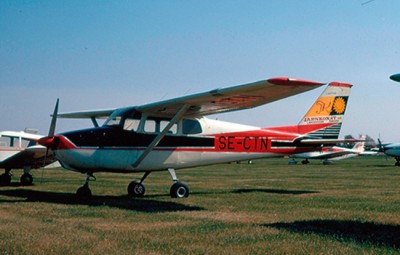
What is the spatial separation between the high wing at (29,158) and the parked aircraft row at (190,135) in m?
3.31

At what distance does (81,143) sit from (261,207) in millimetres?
4733

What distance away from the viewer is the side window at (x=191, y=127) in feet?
44.0

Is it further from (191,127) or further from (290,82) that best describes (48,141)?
(290,82)

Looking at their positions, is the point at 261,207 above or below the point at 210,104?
below

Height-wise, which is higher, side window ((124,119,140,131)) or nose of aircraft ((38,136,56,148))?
side window ((124,119,140,131))

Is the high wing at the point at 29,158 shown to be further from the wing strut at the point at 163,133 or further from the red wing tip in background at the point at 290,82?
the red wing tip in background at the point at 290,82

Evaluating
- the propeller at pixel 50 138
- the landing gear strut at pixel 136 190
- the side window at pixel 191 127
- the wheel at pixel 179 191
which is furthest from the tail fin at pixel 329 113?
the propeller at pixel 50 138

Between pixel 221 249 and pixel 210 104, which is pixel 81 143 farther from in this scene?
pixel 221 249

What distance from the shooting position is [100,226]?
7.90 m

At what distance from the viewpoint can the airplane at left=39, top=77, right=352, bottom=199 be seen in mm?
11688

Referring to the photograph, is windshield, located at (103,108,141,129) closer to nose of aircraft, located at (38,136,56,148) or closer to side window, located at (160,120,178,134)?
side window, located at (160,120,178,134)

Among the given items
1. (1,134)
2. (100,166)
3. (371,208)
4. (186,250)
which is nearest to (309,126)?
(371,208)

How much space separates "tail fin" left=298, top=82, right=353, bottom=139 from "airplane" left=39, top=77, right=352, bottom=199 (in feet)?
0.23

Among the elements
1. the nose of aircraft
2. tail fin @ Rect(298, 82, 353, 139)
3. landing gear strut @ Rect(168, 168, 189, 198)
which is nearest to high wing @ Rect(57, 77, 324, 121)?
landing gear strut @ Rect(168, 168, 189, 198)
